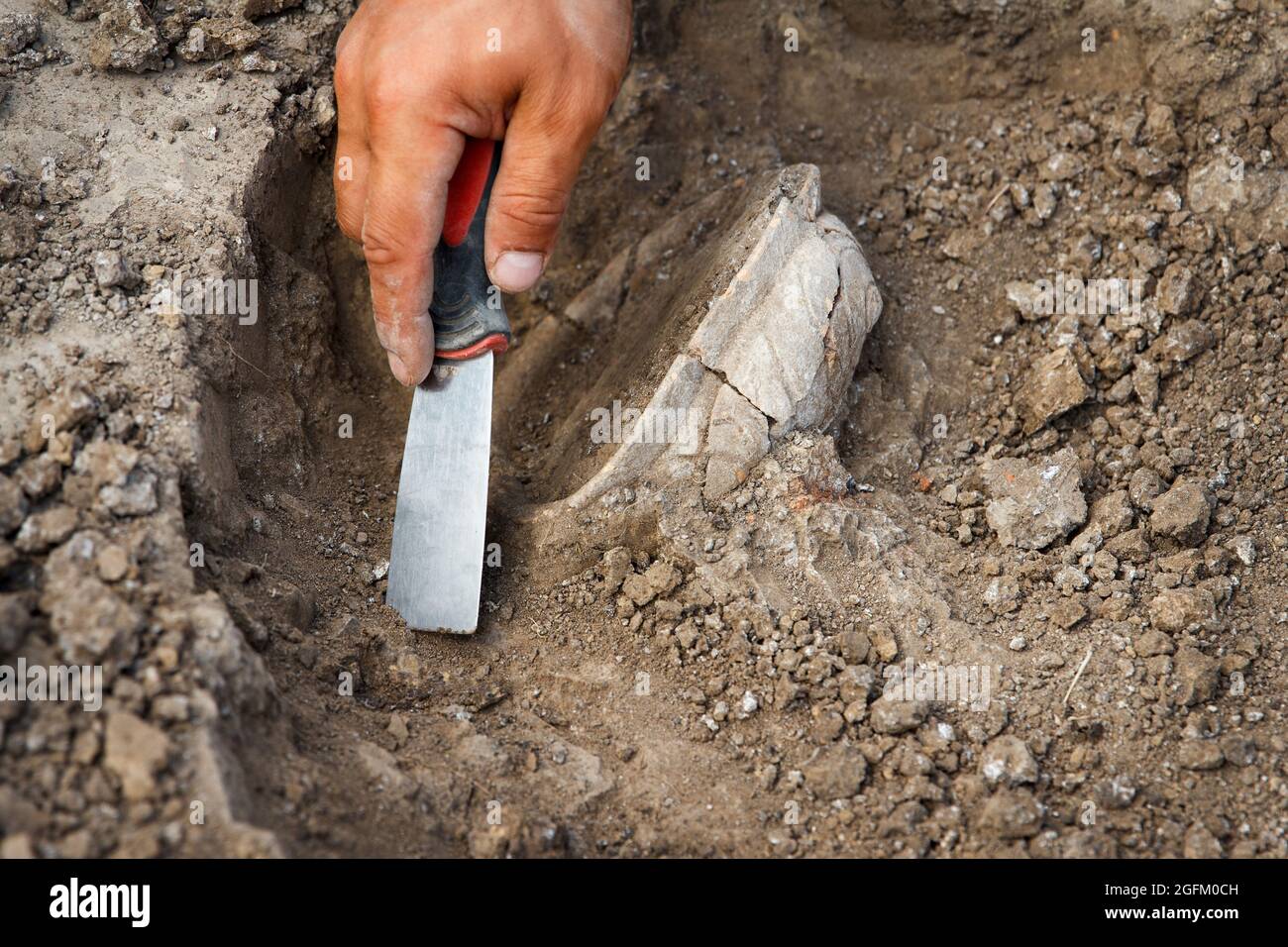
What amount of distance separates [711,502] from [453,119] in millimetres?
1148

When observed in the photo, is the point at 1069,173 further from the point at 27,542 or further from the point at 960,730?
the point at 27,542

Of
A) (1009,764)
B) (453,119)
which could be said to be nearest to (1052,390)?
(1009,764)

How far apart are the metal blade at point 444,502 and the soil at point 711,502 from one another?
0.30ft

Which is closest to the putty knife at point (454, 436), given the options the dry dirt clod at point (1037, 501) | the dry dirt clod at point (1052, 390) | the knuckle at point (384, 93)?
the knuckle at point (384, 93)

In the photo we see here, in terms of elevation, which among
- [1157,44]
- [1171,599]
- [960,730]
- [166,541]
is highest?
[1157,44]

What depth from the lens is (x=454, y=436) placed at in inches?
109

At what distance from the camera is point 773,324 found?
113 inches

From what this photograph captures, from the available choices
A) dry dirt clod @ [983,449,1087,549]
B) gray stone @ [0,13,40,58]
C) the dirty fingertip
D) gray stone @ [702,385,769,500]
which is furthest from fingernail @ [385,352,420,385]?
dry dirt clod @ [983,449,1087,549]

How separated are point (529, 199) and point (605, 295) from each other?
0.83 metres

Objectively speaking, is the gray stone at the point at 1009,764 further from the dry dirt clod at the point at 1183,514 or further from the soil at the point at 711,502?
the dry dirt clod at the point at 1183,514

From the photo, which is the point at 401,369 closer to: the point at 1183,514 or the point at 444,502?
the point at 444,502

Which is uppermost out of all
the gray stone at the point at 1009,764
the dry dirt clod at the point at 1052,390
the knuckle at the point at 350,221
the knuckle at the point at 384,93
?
the knuckle at the point at 384,93

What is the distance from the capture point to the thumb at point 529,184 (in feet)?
8.52

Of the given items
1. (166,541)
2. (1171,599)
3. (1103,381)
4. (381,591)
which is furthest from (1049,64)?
(166,541)
